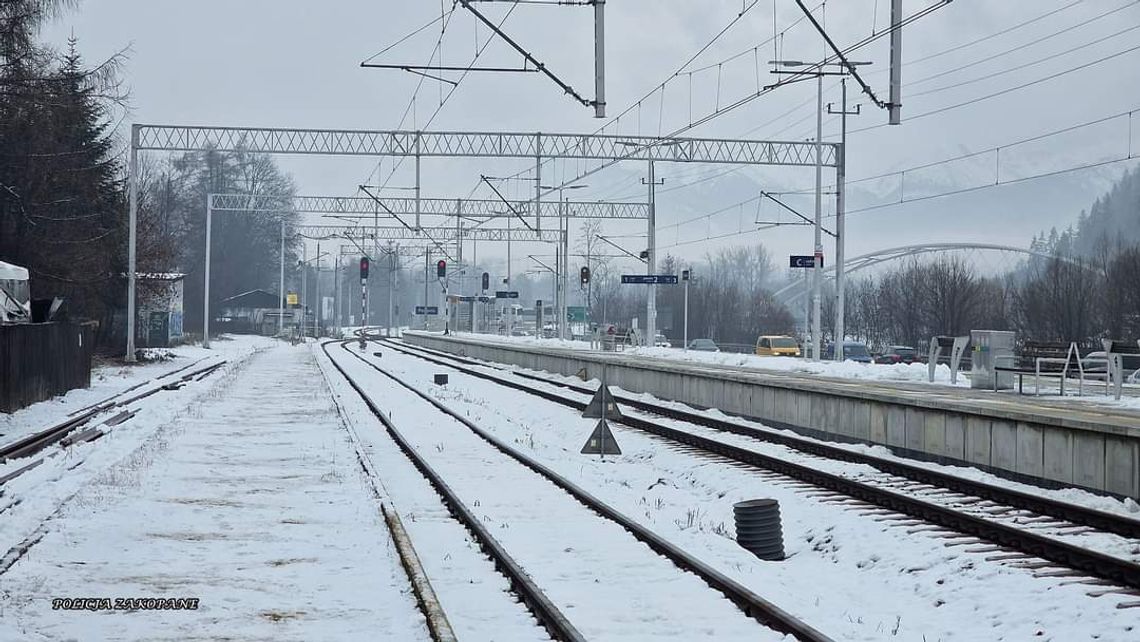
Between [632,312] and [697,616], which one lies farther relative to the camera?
[632,312]

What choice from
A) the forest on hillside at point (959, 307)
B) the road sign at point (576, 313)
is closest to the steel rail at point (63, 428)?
the forest on hillside at point (959, 307)

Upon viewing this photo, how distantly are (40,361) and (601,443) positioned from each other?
15736 millimetres

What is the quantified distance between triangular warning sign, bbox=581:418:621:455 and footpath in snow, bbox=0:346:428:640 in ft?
12.6

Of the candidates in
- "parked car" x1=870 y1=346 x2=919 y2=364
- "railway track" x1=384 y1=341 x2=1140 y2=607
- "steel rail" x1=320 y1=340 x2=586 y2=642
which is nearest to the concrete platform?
"railway track" x1=384 y1=341 x2=1140 y2=607

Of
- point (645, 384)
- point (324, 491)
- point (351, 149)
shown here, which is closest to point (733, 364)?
point (645, 384)

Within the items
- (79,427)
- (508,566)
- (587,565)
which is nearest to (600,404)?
(587,565)

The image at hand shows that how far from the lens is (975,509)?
13969mm

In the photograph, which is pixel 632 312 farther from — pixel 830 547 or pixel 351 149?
pixel 830 547

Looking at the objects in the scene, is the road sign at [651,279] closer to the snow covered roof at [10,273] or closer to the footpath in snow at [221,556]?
the snow covered roof at [10,273]

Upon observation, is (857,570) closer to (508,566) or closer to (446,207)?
(508,566)

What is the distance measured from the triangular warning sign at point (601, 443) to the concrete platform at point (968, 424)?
423 cm

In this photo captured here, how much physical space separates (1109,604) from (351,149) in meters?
41.9

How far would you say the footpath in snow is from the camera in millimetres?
8570

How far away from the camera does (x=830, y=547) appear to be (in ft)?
41.4
